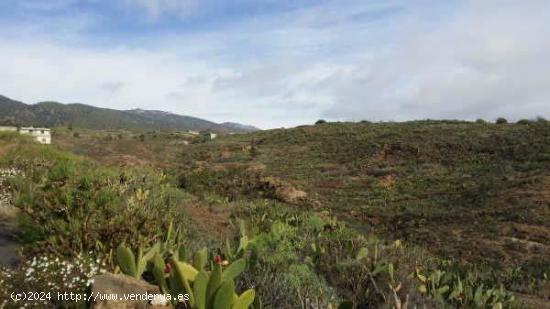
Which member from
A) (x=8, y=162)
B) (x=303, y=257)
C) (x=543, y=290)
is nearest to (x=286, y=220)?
(x=303, y=257)

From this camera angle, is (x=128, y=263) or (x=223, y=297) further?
(x=128, y=263)

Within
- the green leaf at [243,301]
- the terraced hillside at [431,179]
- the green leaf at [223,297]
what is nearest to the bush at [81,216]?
the green leaf at [223,297]

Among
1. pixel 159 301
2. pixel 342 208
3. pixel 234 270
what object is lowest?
pixel 342 208

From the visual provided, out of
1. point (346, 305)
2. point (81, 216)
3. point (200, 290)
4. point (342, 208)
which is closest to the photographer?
point (200, 290)

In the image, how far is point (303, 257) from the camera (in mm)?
9805

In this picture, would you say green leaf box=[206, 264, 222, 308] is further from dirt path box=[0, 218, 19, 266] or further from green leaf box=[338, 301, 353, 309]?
dirt path box=[0, 218, 19, 266]

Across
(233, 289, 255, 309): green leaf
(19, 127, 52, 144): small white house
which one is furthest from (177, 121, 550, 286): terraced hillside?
(233, 289, 255, 309): green leaf

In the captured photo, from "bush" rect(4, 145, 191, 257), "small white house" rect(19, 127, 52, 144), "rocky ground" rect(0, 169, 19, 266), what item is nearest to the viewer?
"bush" rect(4, 145, 191, 257)

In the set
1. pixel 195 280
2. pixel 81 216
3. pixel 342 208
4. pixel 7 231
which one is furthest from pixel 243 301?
pixel 342 208

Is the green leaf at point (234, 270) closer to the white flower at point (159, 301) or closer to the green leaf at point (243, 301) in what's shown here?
the green leaf at point (243, 301)

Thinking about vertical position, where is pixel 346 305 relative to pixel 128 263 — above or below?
below

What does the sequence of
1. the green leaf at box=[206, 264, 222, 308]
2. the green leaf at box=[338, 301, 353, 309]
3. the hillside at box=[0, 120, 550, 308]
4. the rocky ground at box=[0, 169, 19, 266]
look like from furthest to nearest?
the hillside at box=[0, 120, 550, 308] → the rocky ground at box=[0, 169, 19, 266] → the green leaf at box=[338, 301, 353, 309] → the green leaf at box=[206, 264, 222, 308]

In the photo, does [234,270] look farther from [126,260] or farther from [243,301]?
[126,260]

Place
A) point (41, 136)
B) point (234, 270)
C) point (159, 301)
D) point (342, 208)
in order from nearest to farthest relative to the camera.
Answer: point (159, 301) → point (234, 270) → point (342, 208) → point (41, 136)
